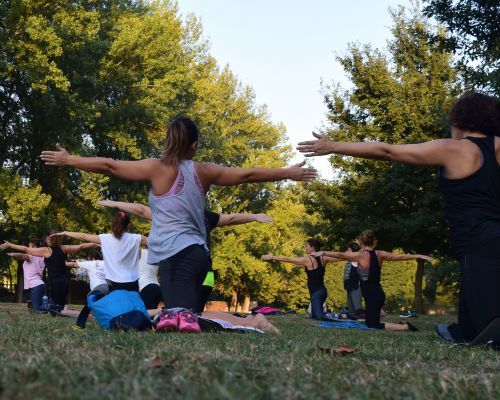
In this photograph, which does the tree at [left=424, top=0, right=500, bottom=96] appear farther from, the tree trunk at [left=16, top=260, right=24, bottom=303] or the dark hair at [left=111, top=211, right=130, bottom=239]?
the tree trunk at [left=16, top=260, right=24, bottom=303]

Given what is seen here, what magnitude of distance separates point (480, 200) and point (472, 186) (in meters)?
0.13

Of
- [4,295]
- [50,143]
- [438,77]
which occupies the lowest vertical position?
[4,295]

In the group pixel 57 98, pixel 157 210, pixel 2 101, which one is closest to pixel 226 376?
pixel 157 210

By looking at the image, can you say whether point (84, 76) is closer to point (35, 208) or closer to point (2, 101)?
point (2, 101)

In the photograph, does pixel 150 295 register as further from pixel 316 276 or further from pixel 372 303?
pixel 316 276

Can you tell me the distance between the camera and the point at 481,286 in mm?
6121

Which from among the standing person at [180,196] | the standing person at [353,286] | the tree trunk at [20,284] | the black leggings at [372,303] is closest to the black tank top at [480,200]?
the standing person at [180,196]

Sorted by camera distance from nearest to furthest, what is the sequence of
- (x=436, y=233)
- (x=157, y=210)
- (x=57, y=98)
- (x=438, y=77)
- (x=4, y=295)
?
(x=157, y=210)
(x=436, y=233)
(x=438, y=77)
(x=57, y=98)
(x=4, y=295)

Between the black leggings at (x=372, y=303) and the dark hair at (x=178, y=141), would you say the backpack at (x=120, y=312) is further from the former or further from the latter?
the black leggings at (x=372, y=303)

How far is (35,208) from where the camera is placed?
31.1 metres

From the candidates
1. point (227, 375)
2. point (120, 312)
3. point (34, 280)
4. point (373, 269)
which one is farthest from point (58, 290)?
point (227, 375)

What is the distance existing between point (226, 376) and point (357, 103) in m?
28.4

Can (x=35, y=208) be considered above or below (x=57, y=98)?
below

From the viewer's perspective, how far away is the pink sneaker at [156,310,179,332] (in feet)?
23.5
